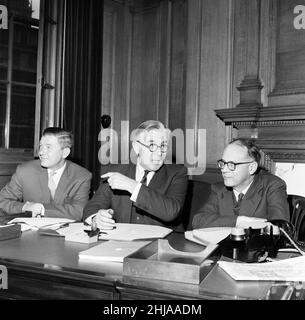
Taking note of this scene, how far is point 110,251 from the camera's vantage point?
1.42 metres

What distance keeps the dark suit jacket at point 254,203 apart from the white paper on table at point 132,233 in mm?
403

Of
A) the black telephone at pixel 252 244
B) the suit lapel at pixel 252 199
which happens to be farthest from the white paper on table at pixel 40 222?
the suit lapel at pixel 252 199

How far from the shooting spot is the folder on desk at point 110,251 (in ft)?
4.41

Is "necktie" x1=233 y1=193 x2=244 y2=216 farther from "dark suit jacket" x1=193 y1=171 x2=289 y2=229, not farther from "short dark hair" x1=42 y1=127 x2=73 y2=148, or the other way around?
"short dark hair" x1=42 y1=127 x2=73 y2=148

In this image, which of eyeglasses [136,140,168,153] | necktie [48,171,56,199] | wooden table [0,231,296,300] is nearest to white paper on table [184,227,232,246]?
wooden table [0,231,296,300]

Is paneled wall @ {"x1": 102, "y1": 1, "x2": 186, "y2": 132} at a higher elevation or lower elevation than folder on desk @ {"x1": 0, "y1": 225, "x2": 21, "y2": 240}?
higher

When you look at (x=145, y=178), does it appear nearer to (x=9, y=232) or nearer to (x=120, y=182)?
(x=120, y=182)

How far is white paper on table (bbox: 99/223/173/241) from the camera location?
170 centimetres

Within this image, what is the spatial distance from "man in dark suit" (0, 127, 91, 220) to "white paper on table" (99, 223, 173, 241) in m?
0.70

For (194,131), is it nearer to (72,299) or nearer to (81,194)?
(81,194)

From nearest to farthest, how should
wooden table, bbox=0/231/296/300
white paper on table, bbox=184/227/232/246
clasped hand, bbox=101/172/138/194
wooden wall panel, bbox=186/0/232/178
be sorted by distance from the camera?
wooden table, bbox=0/231/296/300, white paper on table, bbox=184/227/232/246, clasped hand, bbox=101/172/138/194, wooden wall panel, bbox=186/0/232/178

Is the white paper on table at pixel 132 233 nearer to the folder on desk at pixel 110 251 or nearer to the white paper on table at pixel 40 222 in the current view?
the folder on desk at pixel 110 251

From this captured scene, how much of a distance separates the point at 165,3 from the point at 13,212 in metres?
2.79

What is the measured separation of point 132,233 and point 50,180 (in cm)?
120
